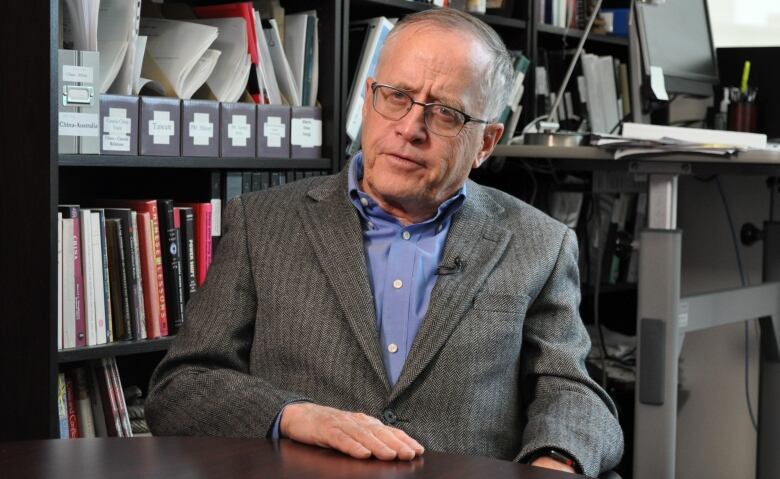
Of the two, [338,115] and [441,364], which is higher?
[338,115]

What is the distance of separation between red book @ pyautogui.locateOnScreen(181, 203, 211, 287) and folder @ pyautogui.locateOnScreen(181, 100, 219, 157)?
0.39 feet

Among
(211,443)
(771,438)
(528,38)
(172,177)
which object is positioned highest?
(528,38)

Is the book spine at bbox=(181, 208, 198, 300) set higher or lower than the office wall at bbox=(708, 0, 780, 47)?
lower

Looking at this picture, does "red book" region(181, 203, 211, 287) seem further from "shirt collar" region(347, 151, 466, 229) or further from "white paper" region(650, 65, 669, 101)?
"white paper" region(650, 65, 669, 101)

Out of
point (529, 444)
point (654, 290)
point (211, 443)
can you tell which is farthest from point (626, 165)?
point (211, 443)

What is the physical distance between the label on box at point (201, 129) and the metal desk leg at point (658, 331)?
0.98 meters

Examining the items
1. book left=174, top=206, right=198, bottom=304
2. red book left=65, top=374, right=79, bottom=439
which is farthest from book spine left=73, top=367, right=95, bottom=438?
book left=174, top=206, right=198, bottom=304

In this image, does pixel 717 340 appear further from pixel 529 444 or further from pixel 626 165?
pixel 529 444

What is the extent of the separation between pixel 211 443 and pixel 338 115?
4.96 feet

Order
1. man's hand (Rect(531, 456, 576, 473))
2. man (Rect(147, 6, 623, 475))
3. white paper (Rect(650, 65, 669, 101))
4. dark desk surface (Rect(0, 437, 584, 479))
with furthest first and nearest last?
white paper (Rect(650, 65, 669, 101)) < man (Rect(147, 6, 623, 475)) < man's hand (Rect(531, 456, 576, 473)) < dark desk surface (Rect(0, 437, 584, 479))

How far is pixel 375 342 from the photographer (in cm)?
146

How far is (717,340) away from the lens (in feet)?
10.5

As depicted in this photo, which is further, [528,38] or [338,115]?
[528,38]

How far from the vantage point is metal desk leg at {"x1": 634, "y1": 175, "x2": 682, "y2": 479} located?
7.42ft
